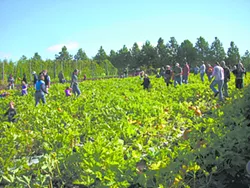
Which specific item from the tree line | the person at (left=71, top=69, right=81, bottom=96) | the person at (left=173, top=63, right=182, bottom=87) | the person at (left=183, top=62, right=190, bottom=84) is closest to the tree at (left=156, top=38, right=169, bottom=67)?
the tree line

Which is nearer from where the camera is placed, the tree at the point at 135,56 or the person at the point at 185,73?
the person at the point at 185,73

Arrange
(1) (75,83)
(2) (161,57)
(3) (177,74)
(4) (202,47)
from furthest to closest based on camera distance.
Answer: (4) (202,47) → (2) (161,57) → (3) (177,74) → (1) (75,83)

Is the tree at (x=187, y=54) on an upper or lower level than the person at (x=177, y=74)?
upper

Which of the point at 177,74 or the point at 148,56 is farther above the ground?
the point at 148,56

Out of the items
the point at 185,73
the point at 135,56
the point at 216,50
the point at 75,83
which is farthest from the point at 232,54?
the point at 75,83

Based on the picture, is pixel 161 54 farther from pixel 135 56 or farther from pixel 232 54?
pixel 232 54

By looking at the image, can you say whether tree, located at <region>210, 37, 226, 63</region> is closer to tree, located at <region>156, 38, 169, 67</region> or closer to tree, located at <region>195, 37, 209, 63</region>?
tree, located at <region>195, 37, 209, 63</region>

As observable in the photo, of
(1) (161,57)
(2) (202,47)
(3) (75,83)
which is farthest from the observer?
(2) (202,47)

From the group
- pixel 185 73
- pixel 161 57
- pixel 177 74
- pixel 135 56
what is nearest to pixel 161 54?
pixel 161 57

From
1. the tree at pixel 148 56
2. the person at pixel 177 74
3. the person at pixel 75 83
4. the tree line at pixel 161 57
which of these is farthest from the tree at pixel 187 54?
the person at pixel 75 83

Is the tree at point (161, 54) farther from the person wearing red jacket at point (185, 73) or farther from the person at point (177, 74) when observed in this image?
the person at point (177, 74)

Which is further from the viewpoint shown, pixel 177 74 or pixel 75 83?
pixel 177 74

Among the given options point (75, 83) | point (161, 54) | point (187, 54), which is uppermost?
point (161, 54)

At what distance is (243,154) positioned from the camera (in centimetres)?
407
